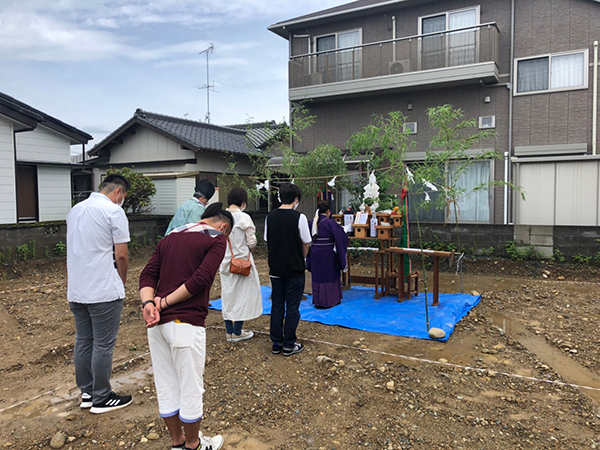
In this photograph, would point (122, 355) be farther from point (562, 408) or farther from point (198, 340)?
point (562, 408)

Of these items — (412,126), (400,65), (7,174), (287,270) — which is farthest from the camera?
(412,126)

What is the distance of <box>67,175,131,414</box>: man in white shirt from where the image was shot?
10.8 feet

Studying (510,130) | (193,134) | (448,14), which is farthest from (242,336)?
(193,134)

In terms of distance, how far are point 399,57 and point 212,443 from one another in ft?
36.8

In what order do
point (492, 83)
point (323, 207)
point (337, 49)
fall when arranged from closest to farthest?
point (323, 207)
point (492, 83)
point (337, 49)

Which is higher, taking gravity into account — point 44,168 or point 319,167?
point 44,168

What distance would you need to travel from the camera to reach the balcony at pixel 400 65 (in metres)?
10.6

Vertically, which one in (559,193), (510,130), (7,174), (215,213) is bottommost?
(215,213)

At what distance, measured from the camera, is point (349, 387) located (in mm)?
3816

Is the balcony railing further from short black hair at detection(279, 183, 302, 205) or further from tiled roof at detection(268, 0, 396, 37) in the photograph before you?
short black hair at detection(279, 183, 302, 205)

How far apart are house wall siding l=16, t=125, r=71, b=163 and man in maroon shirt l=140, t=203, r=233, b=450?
11.7 m

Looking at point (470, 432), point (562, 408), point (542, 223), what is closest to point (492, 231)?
point (542, 223)

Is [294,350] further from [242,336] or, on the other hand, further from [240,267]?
[240,267]

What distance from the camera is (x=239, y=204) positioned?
491 centimetres
